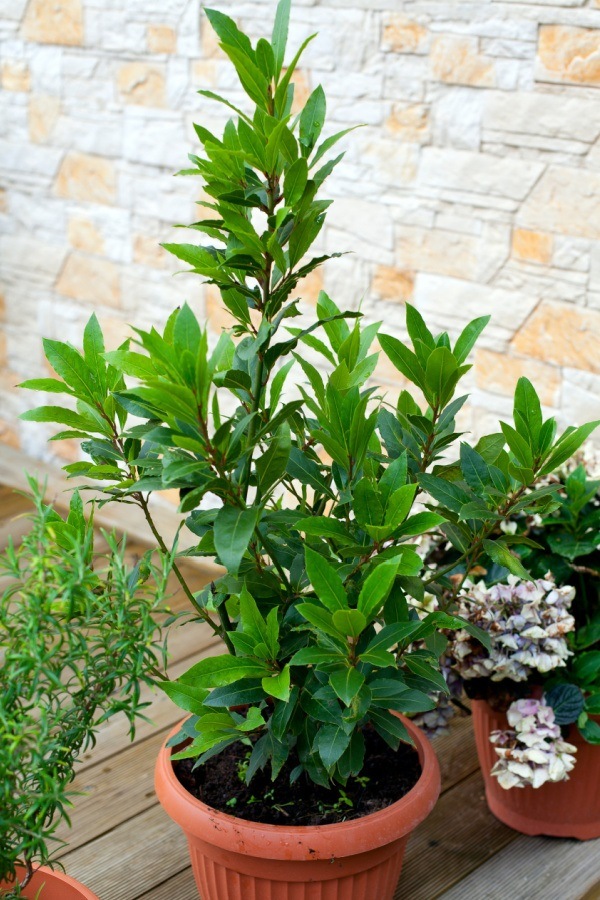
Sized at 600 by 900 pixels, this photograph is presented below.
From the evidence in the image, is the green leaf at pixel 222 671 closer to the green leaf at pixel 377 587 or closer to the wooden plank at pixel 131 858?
the green leaf at pixel 377 587

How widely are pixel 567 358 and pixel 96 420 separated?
1.14 m

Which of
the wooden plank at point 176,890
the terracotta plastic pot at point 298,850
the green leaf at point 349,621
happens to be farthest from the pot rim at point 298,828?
the wooden plank at point 176,890

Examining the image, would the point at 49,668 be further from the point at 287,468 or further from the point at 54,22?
the point at 54,22

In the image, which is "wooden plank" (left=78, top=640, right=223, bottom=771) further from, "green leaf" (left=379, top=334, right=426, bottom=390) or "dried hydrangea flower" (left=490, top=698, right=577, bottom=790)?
"green leaf" (left=379, top=334, right=426, bottom=390)

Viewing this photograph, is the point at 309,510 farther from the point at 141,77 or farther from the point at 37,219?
the point at 37,219

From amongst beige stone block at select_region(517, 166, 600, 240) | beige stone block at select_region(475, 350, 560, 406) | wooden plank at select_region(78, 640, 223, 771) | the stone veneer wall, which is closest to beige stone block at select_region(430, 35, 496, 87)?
the stone veneer wall

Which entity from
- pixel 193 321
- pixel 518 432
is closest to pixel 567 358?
pixel 518 432

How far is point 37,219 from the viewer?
10.1 ft

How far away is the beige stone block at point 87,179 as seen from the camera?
111 inches

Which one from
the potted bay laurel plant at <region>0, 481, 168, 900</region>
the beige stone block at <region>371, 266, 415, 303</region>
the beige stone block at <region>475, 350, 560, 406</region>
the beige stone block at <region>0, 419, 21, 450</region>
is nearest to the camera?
the potted bay laurel plant at <region>0, 481, 168, 900</region>

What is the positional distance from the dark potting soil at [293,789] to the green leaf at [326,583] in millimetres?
296

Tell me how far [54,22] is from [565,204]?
167 cm

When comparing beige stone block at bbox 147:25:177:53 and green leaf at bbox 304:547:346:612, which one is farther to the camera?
beige stone block at bbox 147:25:177:53

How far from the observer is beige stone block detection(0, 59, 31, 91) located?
2.98 m
